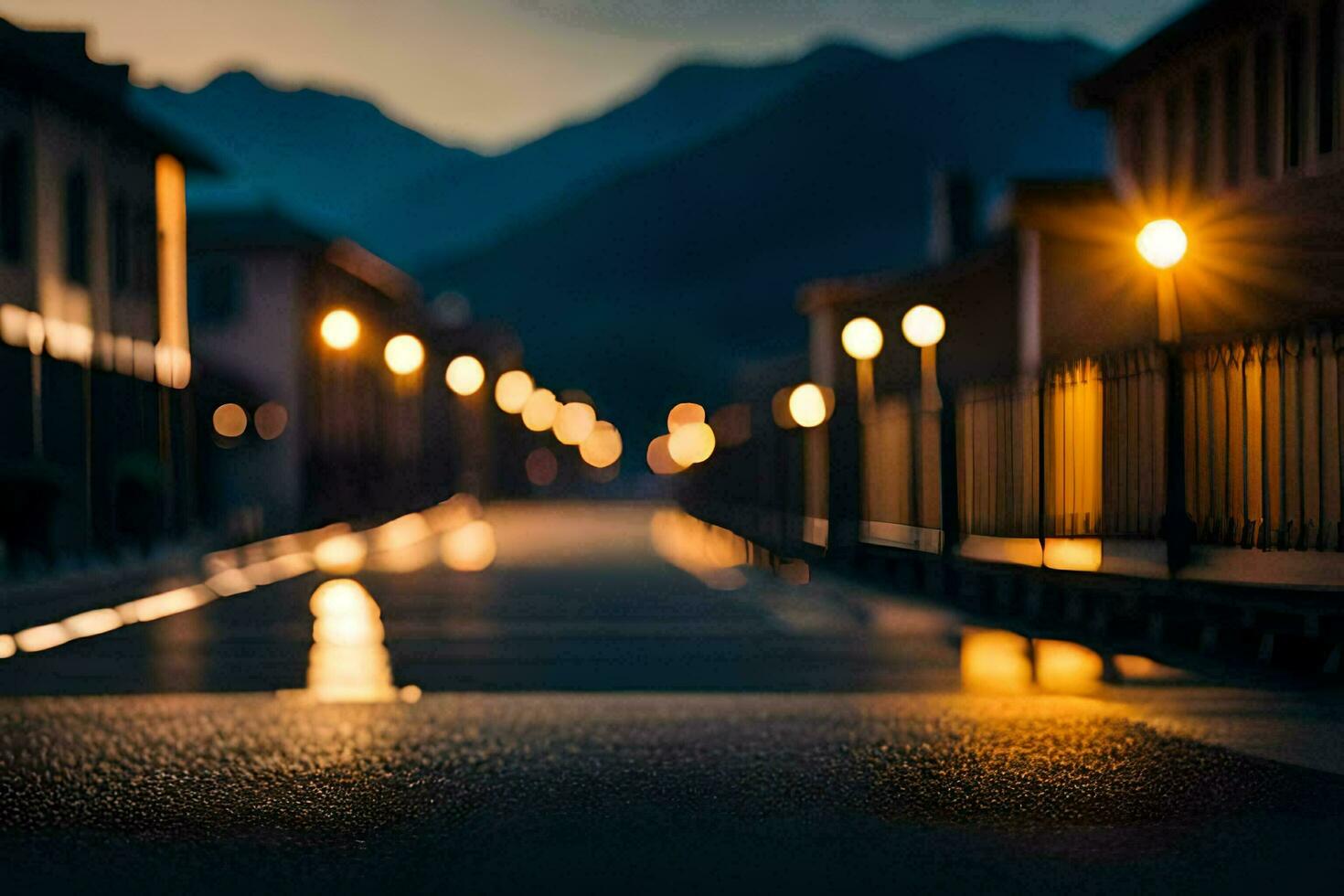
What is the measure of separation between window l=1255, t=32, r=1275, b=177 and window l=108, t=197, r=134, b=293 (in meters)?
20.4

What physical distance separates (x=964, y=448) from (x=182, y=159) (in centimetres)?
2208

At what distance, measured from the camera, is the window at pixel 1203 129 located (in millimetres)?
23391

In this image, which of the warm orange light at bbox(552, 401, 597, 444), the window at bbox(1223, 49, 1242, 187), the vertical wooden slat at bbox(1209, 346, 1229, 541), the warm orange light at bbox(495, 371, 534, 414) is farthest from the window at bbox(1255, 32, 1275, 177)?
the warm orange light at bbox(552, 401, 597, 444)

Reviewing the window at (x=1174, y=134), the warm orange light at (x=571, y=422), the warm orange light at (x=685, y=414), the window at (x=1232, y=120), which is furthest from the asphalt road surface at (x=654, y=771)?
the warm orange light at (x=685, y=414)

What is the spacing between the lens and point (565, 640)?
14516 millimetres

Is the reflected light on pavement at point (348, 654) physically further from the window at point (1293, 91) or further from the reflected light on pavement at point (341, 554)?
the window at point (1293, 91)

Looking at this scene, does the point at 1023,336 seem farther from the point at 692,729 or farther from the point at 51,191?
the point at 692,729

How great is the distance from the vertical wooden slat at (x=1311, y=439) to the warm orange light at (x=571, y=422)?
93.8 m

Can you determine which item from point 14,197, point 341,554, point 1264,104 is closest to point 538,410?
point 341,554

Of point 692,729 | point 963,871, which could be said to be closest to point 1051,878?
point 963,871

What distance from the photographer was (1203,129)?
23.7 m

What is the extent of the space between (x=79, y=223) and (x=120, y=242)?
245 centimetres

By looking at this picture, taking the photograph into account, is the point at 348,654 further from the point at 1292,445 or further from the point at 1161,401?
the point at 1292,445

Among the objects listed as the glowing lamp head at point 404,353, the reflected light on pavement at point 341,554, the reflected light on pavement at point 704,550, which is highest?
the glowing lamp head at point 404,353
